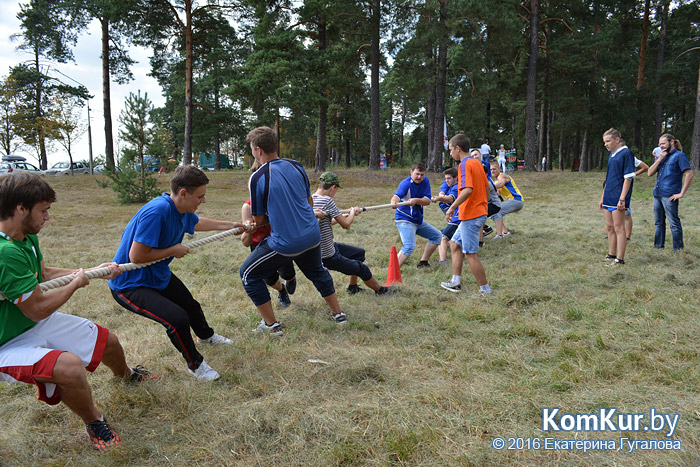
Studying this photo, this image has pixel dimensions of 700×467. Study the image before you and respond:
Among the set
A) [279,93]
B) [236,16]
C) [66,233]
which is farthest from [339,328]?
[236,16]

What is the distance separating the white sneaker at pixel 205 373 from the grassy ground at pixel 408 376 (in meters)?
0.06

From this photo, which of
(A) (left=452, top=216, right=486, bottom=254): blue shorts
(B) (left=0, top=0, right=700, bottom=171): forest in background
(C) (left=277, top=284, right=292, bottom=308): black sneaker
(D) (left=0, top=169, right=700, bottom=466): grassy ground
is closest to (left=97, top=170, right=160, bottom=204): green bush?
(B) (left=0, top=0, right=700, bottom=171): forest in background

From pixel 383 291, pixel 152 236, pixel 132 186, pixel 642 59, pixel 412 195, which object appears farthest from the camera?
pixel 642 59

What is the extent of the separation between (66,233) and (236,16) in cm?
1701

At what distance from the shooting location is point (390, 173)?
25.7 meters

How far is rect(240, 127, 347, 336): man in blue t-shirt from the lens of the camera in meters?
3.95

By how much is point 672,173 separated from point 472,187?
4181 mm

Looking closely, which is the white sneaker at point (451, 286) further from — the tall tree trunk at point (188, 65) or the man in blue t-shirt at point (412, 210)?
the tall tree trunk at point (188, 65)

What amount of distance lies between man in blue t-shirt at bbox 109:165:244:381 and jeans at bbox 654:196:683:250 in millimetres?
7504

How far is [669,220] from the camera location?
292 inches

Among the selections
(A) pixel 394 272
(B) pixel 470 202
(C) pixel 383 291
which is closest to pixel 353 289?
(C) pixel 383 291

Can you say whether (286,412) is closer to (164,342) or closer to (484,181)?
(164,342)

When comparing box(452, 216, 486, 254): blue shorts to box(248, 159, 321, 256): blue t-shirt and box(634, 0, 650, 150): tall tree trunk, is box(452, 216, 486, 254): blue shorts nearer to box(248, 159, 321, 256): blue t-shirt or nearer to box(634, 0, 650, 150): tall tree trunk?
box(248, 159, 321, 256): blue t-shirt

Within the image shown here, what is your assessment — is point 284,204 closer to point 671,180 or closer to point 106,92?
point 671,180
